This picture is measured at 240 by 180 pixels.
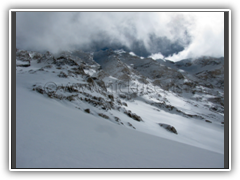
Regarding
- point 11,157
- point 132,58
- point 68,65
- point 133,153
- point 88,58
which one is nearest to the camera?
point 11,157

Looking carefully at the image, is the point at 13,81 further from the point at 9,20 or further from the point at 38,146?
the point at 38,146

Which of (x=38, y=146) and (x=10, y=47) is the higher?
(x=10, y=47)

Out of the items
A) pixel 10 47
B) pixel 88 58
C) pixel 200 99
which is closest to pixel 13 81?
pixel 10 47

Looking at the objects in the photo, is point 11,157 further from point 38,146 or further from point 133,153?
point 133,153

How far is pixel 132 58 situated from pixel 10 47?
137 m

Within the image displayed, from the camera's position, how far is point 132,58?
13450cm

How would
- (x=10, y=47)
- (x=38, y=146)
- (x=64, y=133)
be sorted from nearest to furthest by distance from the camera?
(x=38, y=146)
(x=10, y=47)
(x=64, y=133)

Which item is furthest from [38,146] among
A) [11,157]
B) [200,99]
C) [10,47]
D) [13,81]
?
[200,99]

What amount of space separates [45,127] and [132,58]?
136697 millimetres

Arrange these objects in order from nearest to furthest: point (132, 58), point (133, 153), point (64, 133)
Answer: point (133, 153), point (64, 133), point (132, 58)

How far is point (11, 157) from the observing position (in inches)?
131

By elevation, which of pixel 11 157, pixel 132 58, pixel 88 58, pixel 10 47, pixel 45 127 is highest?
pixel 132 58
